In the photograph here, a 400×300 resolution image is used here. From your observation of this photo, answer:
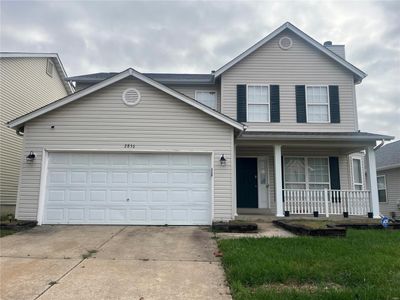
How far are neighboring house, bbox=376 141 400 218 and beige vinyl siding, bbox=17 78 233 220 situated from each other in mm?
12746

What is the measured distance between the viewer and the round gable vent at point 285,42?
516 inches

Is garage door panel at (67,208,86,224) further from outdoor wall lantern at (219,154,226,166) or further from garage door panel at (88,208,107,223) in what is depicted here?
outdoor wall lantern at (219,154,226,166)

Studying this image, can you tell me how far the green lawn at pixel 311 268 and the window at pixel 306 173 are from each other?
560 centimetres

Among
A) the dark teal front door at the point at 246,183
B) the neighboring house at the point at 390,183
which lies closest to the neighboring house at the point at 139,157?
the dark teal front door at the point at 246,183

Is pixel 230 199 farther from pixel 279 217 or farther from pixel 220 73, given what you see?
pixel 220 73

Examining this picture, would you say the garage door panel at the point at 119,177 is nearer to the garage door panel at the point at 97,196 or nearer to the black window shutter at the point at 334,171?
the garage door panel at the point at 97,196

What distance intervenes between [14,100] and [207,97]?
8.18m

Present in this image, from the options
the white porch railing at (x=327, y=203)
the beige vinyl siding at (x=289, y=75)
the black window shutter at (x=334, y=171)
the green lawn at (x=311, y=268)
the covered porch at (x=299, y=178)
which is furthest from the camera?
the beige vinyl siding at (x=289, y=75)

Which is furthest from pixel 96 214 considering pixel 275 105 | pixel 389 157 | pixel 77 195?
pixel 389 157

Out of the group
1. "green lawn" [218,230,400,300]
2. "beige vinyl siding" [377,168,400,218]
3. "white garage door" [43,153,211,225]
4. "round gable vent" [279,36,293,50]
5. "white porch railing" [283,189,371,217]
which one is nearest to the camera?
"green lawn" [218,230,400,300]

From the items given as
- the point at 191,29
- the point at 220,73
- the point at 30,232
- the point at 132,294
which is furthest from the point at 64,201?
the point at 191,29

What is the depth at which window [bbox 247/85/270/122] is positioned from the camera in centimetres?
1264

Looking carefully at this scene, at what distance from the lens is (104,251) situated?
6297 mm

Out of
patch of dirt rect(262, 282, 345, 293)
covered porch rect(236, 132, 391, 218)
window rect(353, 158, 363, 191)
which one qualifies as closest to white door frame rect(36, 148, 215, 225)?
covered porch rect(236, 132, 391, 218)
